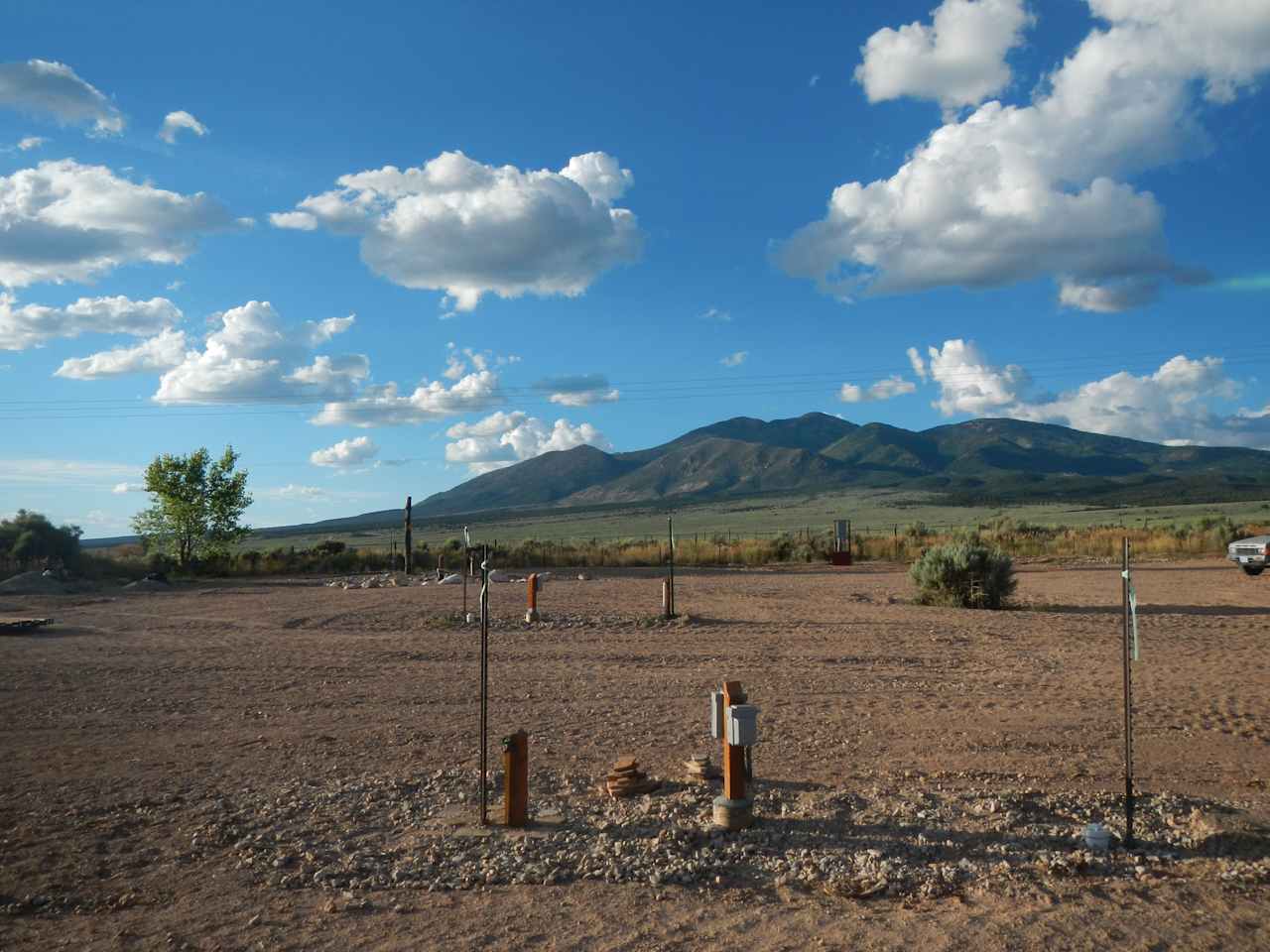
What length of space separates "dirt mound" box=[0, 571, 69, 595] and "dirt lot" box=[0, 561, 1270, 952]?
502 inches

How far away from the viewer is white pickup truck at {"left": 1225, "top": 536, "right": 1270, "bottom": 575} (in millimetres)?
27406

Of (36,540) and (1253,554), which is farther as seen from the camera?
(36,540)

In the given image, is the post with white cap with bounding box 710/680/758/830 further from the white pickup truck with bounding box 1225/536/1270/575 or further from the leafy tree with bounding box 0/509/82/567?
the leafy tree with bounding box 0/509/82/567

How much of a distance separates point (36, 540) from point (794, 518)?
64083 mm

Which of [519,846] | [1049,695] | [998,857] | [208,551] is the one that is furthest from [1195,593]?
[208,551]

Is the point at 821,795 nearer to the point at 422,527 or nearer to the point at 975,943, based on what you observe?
the point at 975,943

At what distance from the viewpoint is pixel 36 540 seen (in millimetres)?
35594

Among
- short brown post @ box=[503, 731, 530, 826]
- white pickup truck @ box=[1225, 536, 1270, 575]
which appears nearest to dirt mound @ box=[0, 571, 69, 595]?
short brown post @ box=[503, 731, 530, 826]

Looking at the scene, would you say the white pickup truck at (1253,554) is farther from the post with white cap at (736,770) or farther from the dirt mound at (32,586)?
the dirt mound at (32,586)

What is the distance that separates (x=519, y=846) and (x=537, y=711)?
164 inches

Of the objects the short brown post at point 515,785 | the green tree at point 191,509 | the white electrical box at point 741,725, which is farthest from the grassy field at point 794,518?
the white electrical box at point 741,725

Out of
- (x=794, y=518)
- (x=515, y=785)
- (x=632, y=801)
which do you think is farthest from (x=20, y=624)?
(x=794, y=518)

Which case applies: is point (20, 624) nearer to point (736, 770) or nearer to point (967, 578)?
point (736, 770)

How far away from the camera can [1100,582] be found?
85.8 ft
